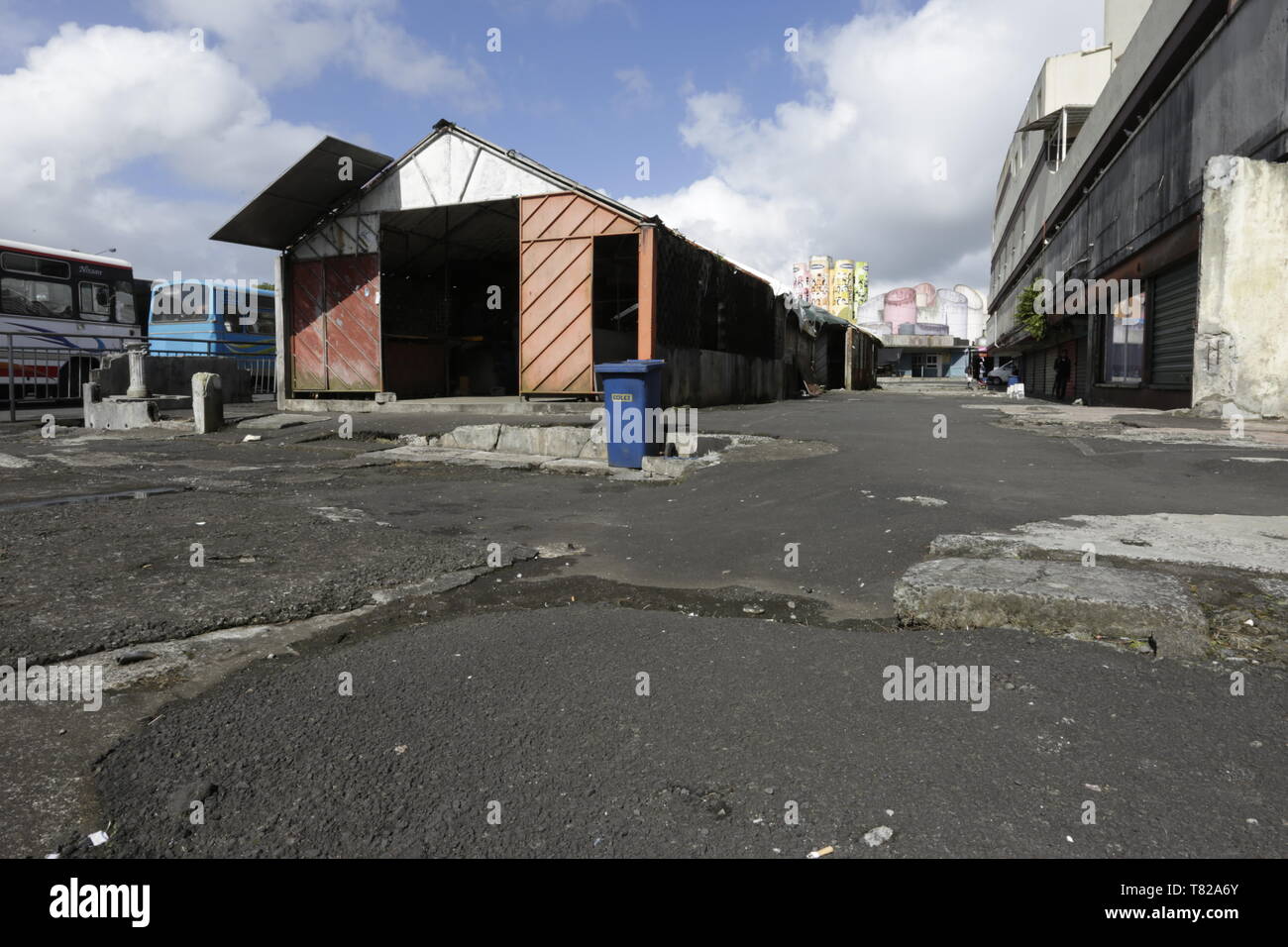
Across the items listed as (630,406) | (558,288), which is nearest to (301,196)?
(558,288)

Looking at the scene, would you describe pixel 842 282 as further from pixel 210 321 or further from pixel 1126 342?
pixel 210 321

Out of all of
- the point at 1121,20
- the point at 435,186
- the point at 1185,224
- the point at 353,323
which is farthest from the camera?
the point at 1121,20

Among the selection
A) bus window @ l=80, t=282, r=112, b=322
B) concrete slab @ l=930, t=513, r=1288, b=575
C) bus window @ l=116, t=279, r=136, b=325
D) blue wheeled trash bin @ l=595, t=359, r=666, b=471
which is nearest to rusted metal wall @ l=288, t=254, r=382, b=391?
bus window @ l=80, t=282, r=112, b=322

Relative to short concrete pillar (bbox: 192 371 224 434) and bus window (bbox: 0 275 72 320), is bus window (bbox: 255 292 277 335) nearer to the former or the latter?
bus window (bbox: 0 275 72 320)

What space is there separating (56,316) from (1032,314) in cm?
2994

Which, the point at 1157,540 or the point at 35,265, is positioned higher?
the point at 35,265

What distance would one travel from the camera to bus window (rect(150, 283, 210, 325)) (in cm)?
2070

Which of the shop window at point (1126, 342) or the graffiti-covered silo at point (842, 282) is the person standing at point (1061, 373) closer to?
the shop window at point (1126, 342)

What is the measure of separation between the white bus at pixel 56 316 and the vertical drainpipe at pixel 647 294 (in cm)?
1254

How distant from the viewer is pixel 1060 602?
3271 millimetres

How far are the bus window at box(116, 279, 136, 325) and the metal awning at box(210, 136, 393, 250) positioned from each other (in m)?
5.89

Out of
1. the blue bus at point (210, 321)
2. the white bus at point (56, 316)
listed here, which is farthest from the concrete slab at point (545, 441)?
the blue bus at point (210, 321)
